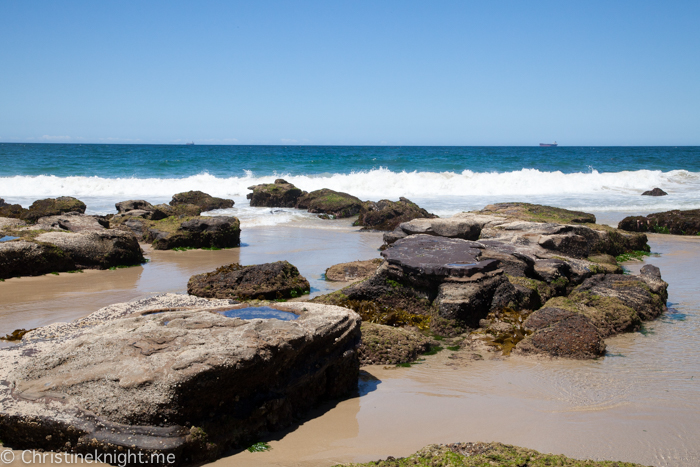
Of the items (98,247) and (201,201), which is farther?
(201,201)

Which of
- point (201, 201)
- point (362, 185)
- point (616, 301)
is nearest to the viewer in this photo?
point (616, 301)

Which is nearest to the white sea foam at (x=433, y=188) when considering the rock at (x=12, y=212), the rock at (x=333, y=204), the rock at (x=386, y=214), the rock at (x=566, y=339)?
the rock at (x=333, y=204)

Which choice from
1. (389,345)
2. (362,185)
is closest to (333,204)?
(362,185)

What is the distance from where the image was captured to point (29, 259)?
8984mm

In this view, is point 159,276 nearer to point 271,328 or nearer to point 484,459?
point 271,328

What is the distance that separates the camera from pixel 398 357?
5312 mm

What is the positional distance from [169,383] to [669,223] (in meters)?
15.4

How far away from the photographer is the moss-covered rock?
2904 millimetres

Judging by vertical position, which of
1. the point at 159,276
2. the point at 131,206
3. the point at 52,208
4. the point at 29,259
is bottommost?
the point at 159,276

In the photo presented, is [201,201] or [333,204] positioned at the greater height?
[333,204]

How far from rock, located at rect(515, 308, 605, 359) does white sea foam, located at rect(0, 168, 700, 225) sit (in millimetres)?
14799

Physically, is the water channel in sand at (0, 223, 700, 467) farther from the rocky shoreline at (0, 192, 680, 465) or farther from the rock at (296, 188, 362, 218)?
the rock at (296, 188, 362, 218)

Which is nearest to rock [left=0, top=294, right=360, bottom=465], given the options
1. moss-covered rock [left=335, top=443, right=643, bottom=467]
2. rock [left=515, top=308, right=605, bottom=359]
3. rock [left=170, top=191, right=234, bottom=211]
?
moss-covered rock [left=335, top=443, right=643, bottom=467]

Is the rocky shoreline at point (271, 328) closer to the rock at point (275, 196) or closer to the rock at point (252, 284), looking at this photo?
the rock at point (252, 284)
